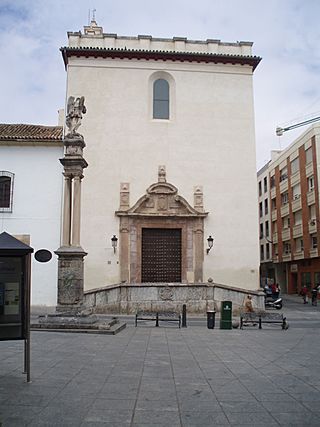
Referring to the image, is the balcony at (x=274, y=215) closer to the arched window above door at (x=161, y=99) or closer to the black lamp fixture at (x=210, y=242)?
the arched window above door at (x=161, y=99)

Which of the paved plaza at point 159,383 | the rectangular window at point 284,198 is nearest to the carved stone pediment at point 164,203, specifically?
the paved plaza at point 159,383

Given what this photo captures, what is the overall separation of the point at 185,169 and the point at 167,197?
1.87m

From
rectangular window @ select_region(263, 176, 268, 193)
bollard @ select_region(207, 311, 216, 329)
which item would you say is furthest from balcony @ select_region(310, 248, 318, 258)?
bollard @ select_region(207, 311, 216, 329)

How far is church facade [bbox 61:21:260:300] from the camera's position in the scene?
24391 mm

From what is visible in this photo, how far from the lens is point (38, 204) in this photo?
24297 millimetres

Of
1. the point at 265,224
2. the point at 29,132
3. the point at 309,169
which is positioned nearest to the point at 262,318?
the point at 29,132

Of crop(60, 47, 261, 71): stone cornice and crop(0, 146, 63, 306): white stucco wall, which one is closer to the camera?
crop(0, 146, 63, 306): white stucco wall

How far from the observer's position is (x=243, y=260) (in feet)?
81.0

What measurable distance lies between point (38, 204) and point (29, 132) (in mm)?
4154

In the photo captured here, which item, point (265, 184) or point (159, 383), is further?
point (265, 184)

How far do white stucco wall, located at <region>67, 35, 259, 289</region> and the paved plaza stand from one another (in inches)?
484

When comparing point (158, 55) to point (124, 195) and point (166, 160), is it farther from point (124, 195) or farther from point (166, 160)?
point (124, 195)

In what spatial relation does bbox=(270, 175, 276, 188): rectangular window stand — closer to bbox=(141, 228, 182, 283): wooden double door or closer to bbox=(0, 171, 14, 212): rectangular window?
bbox=(141, 228, 182, 283): wooden double door

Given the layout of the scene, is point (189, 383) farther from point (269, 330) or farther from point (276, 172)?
point (276, 172)
